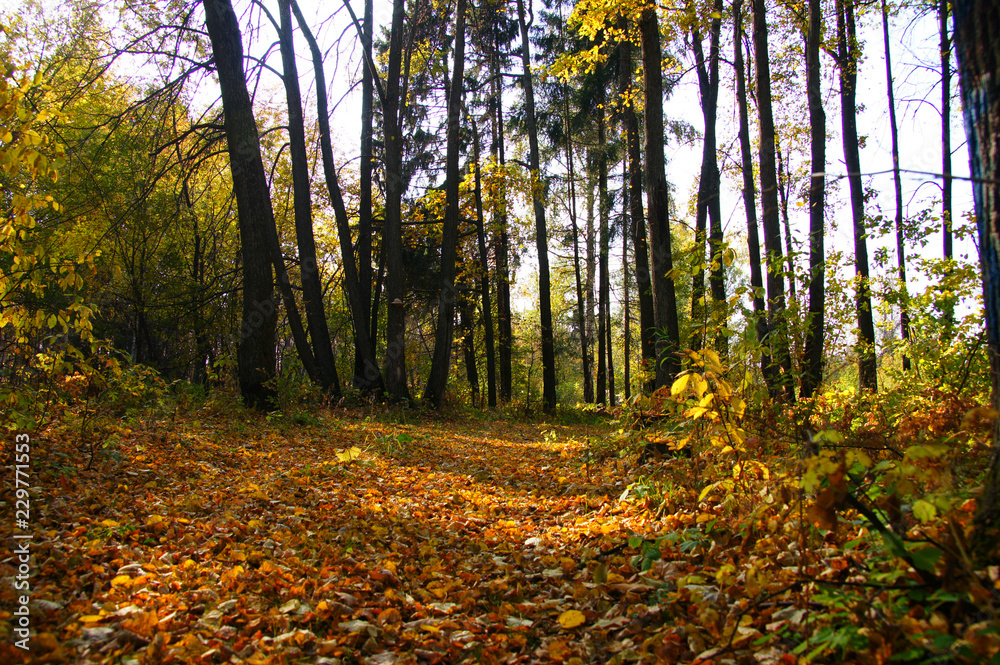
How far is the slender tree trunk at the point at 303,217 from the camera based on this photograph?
9.34 metres

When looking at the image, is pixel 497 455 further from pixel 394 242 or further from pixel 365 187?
pixel 365 187

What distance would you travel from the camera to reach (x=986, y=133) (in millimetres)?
1733

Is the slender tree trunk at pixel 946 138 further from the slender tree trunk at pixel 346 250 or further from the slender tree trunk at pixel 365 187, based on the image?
the slender tree trunk at pixel 365 187

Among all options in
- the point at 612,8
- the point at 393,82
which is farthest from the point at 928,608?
the point at 393,82

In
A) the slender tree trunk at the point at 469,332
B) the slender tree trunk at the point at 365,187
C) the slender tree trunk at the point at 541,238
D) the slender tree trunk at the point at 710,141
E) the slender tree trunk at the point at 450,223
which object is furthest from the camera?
the slender tree trunk at the point at 469,332

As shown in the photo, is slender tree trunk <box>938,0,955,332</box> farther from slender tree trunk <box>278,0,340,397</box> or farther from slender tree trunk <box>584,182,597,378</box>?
slender tree trunk <box>584,182,597,378</box>

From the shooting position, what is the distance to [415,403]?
11055mm

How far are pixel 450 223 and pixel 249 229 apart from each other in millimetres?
4454

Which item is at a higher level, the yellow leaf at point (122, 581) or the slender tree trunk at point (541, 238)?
the slender tree trunk at point (541, 238)

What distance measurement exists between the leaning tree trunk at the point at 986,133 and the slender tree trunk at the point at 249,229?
742 cm

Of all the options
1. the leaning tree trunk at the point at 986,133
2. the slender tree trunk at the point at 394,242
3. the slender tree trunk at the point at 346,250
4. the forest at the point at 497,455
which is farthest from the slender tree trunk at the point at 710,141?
the leaning tree trunk at the point at 986,133

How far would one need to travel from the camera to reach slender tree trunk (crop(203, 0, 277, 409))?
7.37 m

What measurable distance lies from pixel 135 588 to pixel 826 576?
9.27 feet

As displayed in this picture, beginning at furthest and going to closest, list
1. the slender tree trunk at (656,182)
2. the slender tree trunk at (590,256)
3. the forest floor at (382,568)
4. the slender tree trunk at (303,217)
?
1. the slender tree trunk at (590,256)
2. the slender tree trunk at (303,217)
3. the slender tree trunk at (656,182)
4. the forest floor at (382,568)
